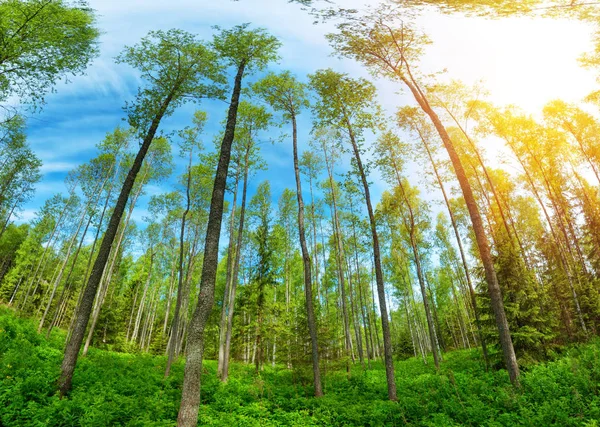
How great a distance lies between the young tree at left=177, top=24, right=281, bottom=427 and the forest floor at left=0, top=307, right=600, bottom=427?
1.58 metres

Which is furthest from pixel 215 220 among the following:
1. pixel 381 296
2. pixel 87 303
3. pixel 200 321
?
pixel 381 296

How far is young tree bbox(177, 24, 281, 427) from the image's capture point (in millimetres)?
5184

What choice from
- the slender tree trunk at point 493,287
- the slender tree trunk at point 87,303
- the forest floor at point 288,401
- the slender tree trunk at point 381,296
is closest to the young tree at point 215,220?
the forest floor at point 288,401

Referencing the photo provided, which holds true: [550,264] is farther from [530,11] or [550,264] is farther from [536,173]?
[530,11]

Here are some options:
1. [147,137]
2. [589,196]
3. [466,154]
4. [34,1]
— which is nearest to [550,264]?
[589,196]

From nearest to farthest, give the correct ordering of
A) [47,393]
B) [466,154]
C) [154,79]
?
[47,393]
[154,79]
[466,154]

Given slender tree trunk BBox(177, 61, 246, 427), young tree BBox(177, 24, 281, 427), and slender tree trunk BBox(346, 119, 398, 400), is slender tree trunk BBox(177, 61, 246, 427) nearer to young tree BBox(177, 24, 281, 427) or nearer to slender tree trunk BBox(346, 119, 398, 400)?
young tree BBox(177, 24, 281, 427)

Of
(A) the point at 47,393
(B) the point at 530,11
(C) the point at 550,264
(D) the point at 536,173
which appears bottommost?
(A) the point at 47,393

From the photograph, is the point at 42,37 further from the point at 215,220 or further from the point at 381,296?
the point at 381,296

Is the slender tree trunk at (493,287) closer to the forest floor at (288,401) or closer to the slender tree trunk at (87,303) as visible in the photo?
the forest floor at (288,401)

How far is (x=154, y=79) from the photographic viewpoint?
424 inches

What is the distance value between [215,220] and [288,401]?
7273 mm

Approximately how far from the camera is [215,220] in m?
6.87

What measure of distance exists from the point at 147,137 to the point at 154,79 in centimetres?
255
